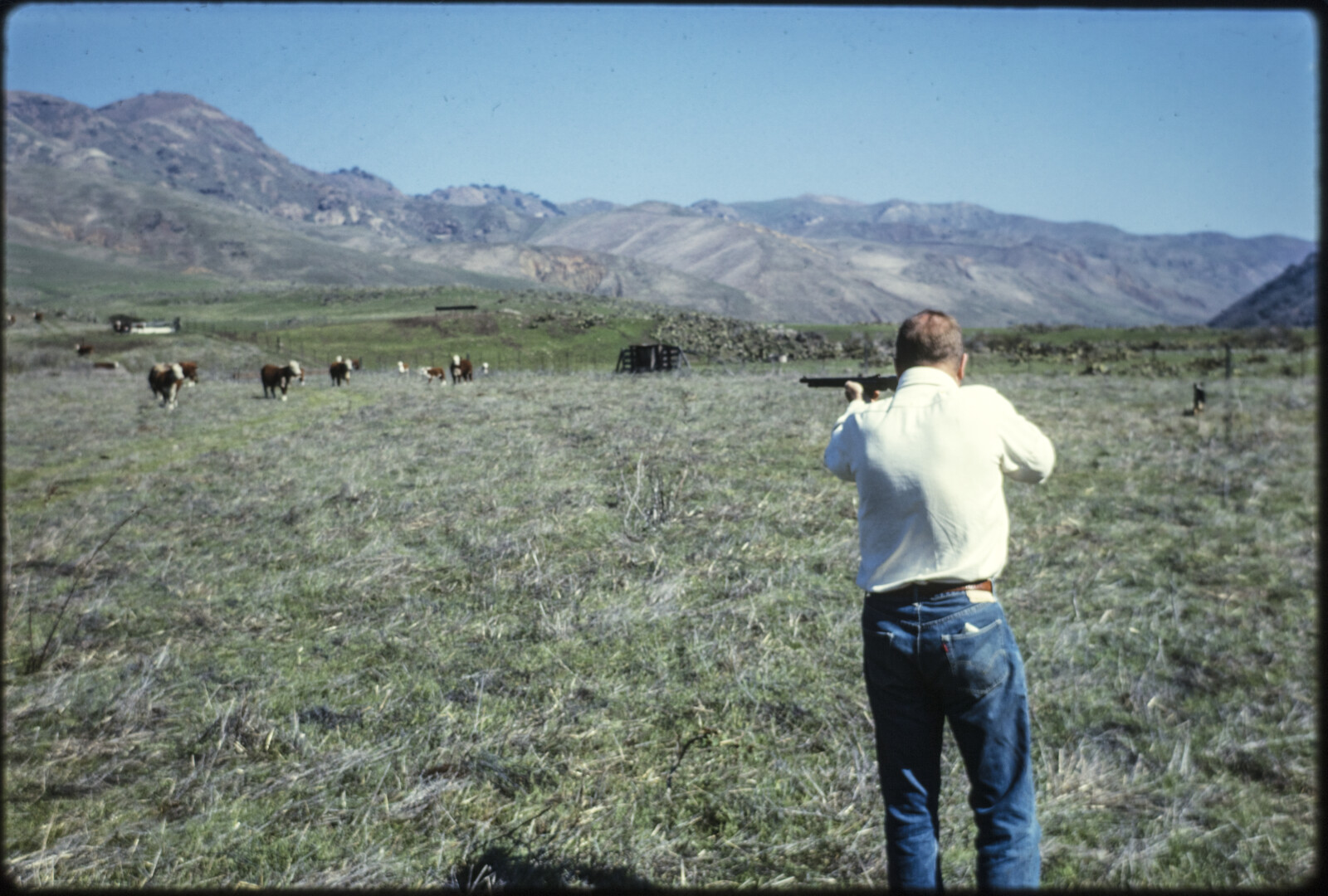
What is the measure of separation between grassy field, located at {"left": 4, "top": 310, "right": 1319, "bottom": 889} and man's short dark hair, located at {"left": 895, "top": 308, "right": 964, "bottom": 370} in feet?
8.47

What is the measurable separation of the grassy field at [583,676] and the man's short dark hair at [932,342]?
258cm

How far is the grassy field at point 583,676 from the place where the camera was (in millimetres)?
3996

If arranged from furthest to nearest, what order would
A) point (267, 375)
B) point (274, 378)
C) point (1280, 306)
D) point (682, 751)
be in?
1. point (1280, 306)
2. point (274, 378)
3. point (267, 375)
4. point (682, 751)

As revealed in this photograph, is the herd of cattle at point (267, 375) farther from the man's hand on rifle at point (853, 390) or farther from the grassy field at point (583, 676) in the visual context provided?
the man's hand on rifle at point (853, 390)

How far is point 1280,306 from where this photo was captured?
158 meters

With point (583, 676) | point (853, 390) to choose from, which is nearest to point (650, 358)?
point (583, 676)

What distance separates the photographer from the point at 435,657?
6027mm

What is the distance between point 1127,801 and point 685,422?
13523 millimetres

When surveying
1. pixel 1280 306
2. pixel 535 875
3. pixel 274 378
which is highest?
pixel 1280 306

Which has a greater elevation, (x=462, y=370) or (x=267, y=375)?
(x=462, y=370)

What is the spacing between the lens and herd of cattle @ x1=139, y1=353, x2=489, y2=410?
2406cm

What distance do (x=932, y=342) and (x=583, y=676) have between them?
3.74 m

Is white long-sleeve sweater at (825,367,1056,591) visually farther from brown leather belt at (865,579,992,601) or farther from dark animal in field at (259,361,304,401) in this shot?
dark animal in field at (259,361,304,401)

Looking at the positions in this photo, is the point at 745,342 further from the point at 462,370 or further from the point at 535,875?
the point at 535,875
